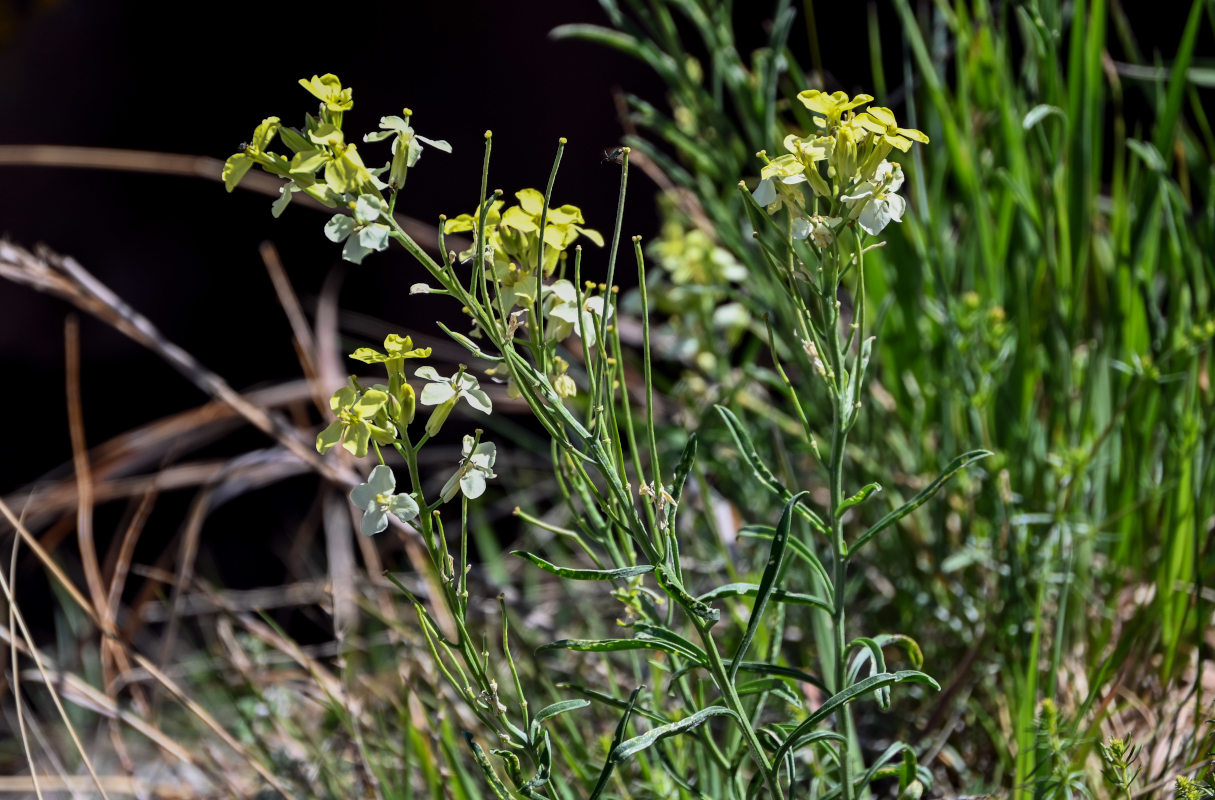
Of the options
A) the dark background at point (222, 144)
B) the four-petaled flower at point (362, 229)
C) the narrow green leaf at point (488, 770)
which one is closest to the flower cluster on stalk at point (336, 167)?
the four-petaled flower at point (362, 229)

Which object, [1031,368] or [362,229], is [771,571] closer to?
[362,229]

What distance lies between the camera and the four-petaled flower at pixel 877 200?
64cm

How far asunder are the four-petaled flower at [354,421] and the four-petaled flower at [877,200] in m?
0.32

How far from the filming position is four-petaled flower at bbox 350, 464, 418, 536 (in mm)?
609

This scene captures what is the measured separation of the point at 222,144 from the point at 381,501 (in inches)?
91.2

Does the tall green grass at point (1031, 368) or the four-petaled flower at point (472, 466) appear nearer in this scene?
the four-petaled flower at point (472, 466)

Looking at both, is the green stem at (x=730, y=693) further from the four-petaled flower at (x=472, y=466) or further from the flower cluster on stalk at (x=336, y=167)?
the flower cluster on stalk at (x=336, y=167)

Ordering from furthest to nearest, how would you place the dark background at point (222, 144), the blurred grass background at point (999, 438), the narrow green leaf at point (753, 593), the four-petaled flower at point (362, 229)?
1. the dark background at point (222, 144)
2. the blurred grass background at point (999, 438)
3. the narrow green leaf at point (753, 593)
4. the four-petaled flower at point (362, 229)

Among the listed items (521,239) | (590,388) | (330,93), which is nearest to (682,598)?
(590,388)

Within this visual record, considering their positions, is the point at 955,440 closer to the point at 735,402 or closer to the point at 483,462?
the point at 735,402

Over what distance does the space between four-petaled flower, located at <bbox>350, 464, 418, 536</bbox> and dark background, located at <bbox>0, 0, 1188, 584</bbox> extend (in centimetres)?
197

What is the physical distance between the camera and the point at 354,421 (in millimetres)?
620

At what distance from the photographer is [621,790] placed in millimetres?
910

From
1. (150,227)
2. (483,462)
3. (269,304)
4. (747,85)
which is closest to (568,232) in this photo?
(483,462)
